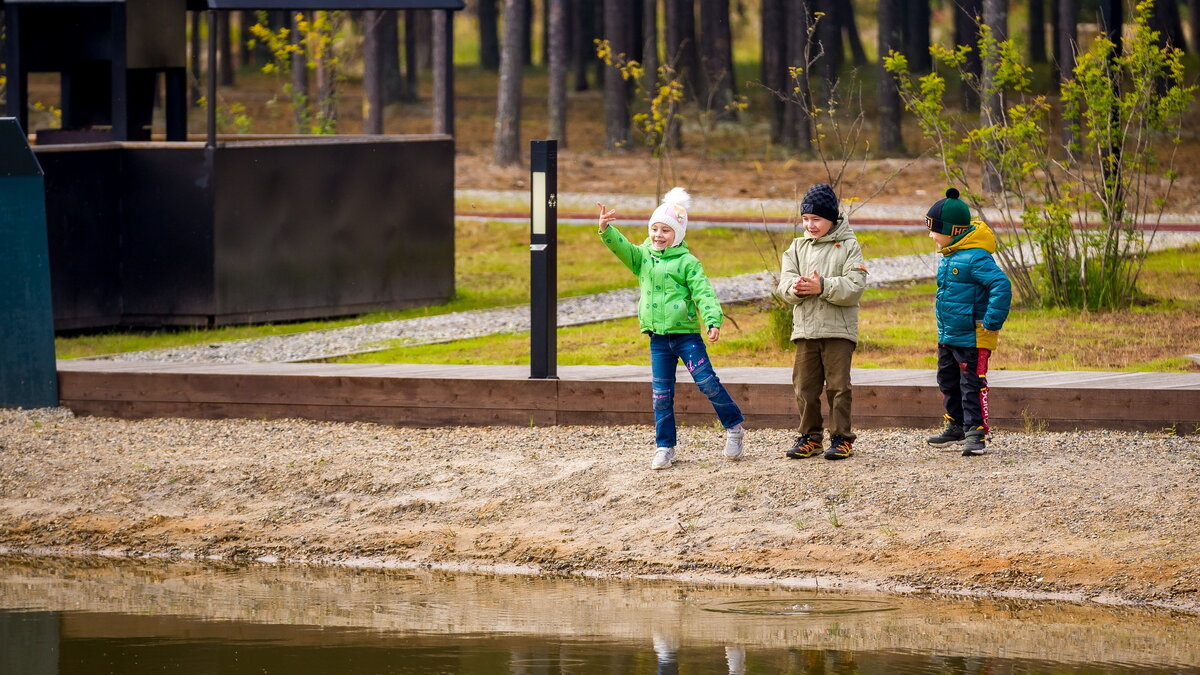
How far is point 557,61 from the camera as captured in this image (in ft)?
108

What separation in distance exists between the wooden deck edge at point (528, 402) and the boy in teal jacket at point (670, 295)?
127 cm

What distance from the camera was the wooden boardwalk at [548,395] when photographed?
924cm

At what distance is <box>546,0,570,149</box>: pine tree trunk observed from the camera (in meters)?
32.7

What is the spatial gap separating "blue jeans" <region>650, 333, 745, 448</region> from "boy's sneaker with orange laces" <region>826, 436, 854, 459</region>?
48 centimetres

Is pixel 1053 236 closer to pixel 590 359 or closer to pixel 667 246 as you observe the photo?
pixel 590 359

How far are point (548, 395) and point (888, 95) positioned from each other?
2545 cm

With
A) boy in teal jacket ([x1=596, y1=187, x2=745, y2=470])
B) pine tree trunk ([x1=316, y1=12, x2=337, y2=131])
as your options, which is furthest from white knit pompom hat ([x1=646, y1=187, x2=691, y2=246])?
pine tree trunk ([x1=316, y1=12, x2=337, y2=131])

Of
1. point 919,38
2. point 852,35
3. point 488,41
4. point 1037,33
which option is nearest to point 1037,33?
point 1037,33

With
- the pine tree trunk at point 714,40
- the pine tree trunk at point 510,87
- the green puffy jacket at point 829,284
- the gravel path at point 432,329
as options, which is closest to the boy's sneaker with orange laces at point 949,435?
the green puffy jacket at point 829,284

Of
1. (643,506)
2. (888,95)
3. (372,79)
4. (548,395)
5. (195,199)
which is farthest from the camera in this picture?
(888,95)

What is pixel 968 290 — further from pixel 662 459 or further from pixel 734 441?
pixel 662 459

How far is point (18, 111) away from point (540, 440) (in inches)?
324

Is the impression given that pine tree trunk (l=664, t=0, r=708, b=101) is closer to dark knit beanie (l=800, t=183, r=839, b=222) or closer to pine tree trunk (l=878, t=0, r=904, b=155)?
pine tree trunk (l=878, t=0, r=904, b=155)

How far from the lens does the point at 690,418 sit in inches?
383
